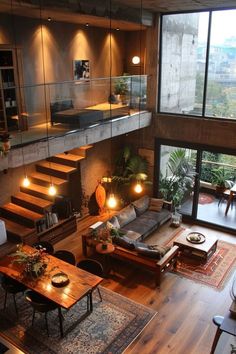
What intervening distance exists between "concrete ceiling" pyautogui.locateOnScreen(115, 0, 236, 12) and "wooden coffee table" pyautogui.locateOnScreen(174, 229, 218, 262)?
6.07m

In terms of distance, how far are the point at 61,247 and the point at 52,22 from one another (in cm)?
626

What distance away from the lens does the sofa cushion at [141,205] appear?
10766 millimetres

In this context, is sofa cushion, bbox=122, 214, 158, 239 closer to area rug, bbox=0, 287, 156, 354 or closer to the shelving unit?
area rug, bbox=0, 287, 156, 354

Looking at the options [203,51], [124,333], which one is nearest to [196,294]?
[124,333]

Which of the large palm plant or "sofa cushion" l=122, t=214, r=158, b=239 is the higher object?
the large palm plant

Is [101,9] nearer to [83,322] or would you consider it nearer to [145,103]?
[145,103]

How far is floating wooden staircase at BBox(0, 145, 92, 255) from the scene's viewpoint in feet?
29.7

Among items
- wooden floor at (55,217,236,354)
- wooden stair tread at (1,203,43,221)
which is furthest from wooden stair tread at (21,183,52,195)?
wooden floor at (55,217,236,354)

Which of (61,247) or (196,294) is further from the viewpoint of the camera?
(61,247)

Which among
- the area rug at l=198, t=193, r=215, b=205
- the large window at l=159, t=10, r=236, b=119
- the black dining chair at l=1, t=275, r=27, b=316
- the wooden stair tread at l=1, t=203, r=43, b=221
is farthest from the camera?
the area rug at l=198, t=193, r=215, b=205

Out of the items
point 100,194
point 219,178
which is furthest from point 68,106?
point 219,178

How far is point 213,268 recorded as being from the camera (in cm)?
873

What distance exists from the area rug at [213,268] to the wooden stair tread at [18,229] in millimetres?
3858

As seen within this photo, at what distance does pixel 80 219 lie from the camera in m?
11.3
